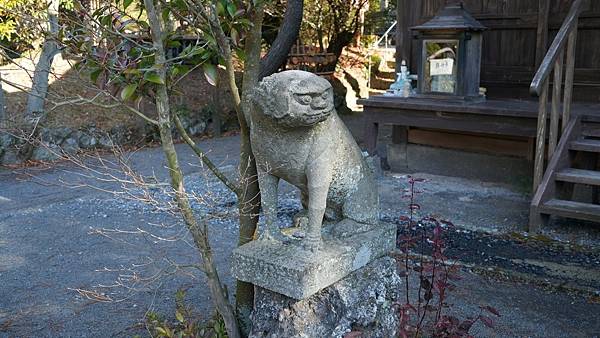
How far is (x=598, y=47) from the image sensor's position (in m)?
6.90

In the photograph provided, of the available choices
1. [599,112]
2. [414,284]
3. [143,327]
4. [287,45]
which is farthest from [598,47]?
[143,327]

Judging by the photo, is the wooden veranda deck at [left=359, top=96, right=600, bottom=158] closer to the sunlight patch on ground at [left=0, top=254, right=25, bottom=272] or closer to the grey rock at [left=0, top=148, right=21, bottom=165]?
the sunlight patch on ground at [left=0, top=254, right=25, bottom=272]

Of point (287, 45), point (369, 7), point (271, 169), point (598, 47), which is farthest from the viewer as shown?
point (369, 7)

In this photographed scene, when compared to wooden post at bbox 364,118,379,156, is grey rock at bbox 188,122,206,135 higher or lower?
lower

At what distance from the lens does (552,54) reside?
5.32 meters

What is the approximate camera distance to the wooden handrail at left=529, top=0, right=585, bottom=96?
16.6ft

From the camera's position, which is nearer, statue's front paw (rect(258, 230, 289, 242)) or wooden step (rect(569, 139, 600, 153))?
statue's front paw (rect(258, 230, 289, 242))

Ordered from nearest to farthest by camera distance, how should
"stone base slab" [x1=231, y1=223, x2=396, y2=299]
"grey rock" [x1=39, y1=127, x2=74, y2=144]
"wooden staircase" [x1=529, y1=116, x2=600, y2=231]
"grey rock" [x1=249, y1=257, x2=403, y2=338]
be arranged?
"stone base slab" [x1=231, y1=223, x2=396, y2=299] → "grey rock" [x1=249, y1=257, x2=403, y2=338] → "wooden staircase" [x1=529, y1=116, x2=600, y2=231] → "grey rock" [x1=39, y1=127, x2=74, y2=144]

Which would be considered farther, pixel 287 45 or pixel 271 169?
pixel 287 45

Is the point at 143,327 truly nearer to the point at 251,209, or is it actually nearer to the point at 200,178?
the point at 251,209

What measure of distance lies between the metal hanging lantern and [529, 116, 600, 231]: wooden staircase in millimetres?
1395

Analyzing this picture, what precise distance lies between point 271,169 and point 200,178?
5660 mm

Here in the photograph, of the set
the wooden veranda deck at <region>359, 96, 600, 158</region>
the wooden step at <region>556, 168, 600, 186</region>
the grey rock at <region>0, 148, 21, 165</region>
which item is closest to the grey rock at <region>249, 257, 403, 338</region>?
the wooden step at <region>556, 168, 600, 186</region>

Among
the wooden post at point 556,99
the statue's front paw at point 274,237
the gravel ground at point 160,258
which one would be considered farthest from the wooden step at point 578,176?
the statue's front paw at point 274,237
